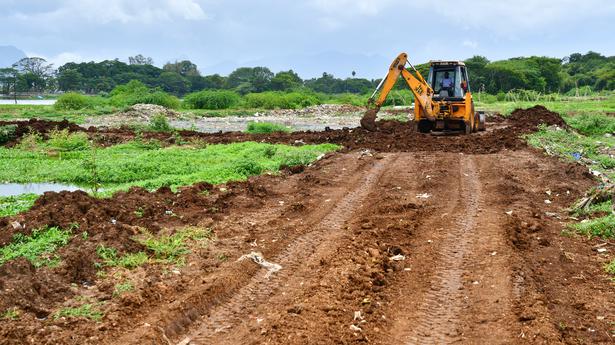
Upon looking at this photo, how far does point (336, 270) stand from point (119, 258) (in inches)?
119

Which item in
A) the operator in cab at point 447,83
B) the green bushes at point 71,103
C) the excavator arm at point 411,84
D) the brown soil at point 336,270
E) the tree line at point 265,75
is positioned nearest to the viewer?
the brown soil at point 336,270

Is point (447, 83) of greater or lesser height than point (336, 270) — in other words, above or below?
above

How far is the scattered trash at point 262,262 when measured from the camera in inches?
334

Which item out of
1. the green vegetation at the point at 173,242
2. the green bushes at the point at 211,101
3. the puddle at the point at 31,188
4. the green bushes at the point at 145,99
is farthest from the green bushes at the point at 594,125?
the green bushes at the point at 211,101

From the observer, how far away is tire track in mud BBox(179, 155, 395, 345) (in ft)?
22.0

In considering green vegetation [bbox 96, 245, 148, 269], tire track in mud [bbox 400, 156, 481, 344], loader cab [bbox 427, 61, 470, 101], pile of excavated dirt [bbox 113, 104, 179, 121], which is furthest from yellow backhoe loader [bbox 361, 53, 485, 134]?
pile of excavated dirt [bbox 113, 104, 179, 121]

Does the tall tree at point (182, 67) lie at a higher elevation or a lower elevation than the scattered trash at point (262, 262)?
higher

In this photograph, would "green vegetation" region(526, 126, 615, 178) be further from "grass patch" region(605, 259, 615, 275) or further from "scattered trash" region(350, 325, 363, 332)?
"scattered trash" region(350, 325, 363, 332)

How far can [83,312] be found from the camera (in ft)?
23.2

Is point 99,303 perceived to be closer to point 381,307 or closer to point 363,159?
point 381,307

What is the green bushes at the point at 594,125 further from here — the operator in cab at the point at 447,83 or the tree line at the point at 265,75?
the tree line at the point at 265,75

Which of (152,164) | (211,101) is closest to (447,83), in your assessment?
(152,164)

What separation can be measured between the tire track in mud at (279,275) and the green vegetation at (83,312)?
1.18 meters

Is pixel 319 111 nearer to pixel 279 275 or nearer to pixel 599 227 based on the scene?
pixel 599 227
